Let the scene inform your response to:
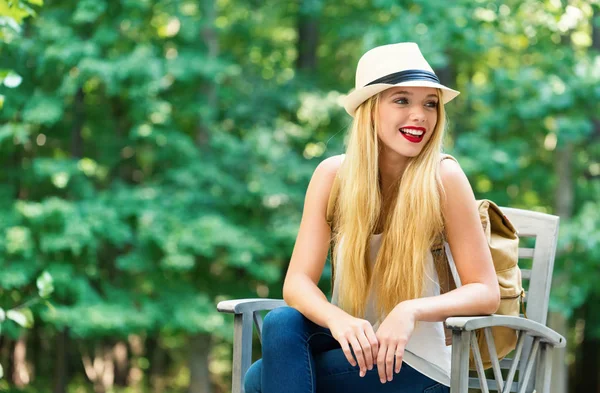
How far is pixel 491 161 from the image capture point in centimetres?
590

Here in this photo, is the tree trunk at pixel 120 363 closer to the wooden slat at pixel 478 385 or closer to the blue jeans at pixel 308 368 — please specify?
the wooden slat at pixel 478 385

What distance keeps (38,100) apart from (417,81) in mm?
4662

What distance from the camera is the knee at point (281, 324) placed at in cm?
181

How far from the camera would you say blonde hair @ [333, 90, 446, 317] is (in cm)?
187

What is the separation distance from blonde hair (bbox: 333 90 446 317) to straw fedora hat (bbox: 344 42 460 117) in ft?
0.11

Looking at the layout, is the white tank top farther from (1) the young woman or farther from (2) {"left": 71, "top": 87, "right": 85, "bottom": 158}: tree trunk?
(2) {"left": 71, "top": 87, "right": 85, "bottom": 158}: tree trunk

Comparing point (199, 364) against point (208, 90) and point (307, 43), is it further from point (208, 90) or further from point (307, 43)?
point (307, 43)

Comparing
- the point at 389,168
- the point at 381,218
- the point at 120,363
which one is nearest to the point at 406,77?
the point at 389,168

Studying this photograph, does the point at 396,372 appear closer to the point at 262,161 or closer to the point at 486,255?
the point at 486,255

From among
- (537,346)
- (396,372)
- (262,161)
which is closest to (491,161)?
(262,161)

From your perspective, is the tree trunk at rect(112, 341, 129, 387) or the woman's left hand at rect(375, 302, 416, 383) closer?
the woman's left hand at rect(375, 302, 416, 383)

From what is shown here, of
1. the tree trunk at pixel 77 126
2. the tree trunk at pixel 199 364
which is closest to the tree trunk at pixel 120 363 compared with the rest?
the tree trunk at pixel 199 364

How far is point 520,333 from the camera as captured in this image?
6.78 feet

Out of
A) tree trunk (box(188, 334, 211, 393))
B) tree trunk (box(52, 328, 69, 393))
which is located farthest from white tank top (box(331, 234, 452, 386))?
tree trunk (box(52, 328, 69, 393))
